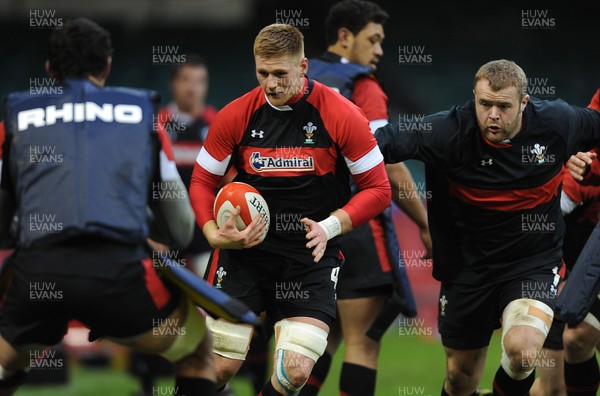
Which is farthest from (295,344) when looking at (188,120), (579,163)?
(188,120)

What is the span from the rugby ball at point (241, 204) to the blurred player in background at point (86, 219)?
0.68m

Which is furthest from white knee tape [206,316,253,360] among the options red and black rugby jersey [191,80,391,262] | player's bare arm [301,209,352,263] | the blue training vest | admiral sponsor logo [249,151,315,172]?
the blue training vest

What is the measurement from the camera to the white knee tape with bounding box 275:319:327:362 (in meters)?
5.49

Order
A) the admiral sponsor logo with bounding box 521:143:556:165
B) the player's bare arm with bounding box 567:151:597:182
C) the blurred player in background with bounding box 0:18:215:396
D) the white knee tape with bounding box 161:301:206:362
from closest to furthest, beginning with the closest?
1. the blurred player in background with bounding box 0:18:215:396
2. the white knee tape with bounding box 161:301:206:362
3. the admiral sponsor logo with bounding box 521:143:556:165
4. the player's bare arm with bounding box 567:151:597:182

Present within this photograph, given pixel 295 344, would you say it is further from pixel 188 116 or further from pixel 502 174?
pixel 188 116

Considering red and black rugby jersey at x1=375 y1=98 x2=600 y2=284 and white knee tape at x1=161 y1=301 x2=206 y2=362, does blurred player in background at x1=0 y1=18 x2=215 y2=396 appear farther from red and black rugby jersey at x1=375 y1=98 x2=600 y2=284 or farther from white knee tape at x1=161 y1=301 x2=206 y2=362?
red and black rugby jersey at x1=375 y1=98 x2=600 y2=284

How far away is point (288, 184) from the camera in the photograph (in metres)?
5.70

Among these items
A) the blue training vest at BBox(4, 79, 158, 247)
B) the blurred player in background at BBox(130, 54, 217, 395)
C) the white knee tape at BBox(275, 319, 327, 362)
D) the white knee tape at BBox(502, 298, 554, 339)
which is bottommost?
the blurred player in background at BBox(130, 54, 217, 395)

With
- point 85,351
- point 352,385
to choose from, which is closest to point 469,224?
point 352,385

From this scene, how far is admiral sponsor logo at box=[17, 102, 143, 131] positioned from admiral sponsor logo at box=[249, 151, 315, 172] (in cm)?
113

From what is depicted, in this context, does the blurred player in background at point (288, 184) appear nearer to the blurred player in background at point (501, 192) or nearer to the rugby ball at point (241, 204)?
the rugby ball at point (241, 204)

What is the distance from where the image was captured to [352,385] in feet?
21.9

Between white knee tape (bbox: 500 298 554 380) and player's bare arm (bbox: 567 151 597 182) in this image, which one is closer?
white knee tape (bbox: 500 298 554 380)

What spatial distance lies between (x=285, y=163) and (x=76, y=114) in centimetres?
137
